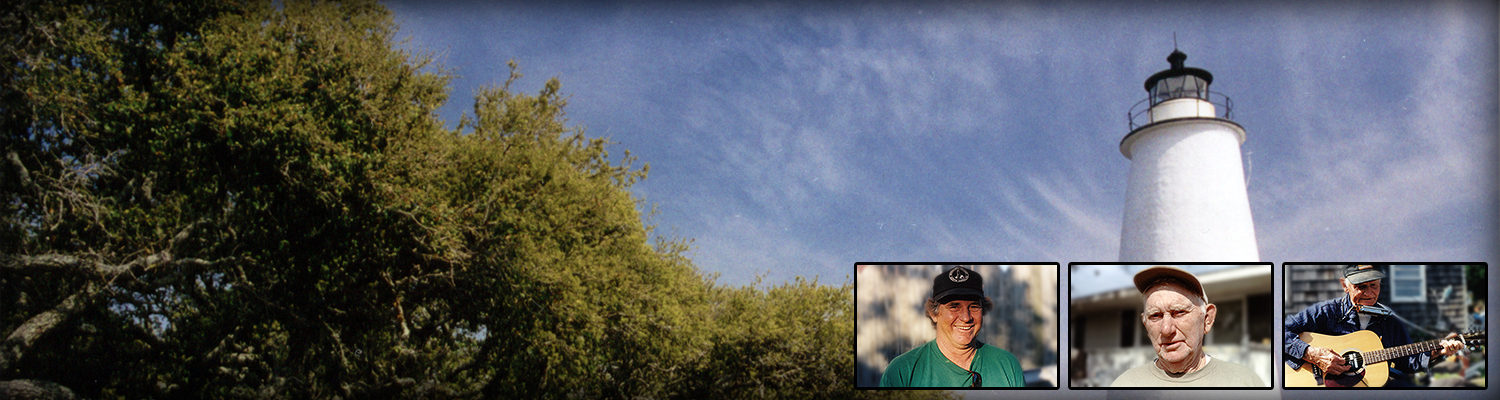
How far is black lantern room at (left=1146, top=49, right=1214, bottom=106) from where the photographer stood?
1003 cm

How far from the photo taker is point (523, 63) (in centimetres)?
1035

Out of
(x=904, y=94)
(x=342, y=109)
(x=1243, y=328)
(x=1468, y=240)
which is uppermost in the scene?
(x=904, y=94)

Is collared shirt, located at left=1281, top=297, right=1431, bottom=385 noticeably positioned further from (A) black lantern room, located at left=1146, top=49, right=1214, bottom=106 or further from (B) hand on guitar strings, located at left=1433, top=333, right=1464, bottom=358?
(A) black lantern room, located at left=1146, top=49, right=1214, bottom=106

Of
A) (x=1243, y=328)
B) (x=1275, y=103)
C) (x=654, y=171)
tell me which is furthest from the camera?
(x=654, y=171)

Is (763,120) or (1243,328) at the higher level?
(763,120)

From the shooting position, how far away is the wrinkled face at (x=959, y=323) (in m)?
9.13

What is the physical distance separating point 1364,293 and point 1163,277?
1.75m

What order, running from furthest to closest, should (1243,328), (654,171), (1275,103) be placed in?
(654,171), (1275,103), (1243,328)

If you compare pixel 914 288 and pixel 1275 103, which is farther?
pixel 1275 103

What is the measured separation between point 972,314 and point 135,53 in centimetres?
776

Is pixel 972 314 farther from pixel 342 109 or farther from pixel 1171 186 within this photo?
pixel 342 109

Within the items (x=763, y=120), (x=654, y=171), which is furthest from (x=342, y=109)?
(x=763, y=120)

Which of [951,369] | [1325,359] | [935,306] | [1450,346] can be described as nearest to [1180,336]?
[1325,359]

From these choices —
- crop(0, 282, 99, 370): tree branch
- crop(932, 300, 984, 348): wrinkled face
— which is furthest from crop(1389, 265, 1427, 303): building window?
crop(0, 282, 99, 370): tree branch
